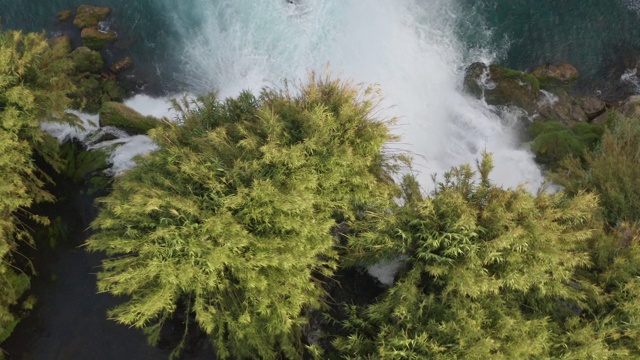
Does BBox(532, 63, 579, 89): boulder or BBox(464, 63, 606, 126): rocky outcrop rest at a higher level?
BBox(532, 63, 579, 89): boulder

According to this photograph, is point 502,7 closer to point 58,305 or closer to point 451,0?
point 451,0

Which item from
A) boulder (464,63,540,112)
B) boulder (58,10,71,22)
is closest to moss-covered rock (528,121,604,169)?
boulder (464,63,540,112)

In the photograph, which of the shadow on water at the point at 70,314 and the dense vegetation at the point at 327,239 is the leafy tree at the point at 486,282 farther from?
the shadow on water at the point at 70,314

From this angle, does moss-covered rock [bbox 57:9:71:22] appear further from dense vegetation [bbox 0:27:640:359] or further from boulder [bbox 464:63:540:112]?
boulder [bbox 464:63:540:112]

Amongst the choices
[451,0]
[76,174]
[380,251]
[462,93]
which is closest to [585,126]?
[462,93]

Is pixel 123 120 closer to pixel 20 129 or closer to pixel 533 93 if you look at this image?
pixel 20 129

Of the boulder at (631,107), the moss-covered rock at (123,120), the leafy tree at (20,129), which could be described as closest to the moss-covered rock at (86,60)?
the moss-covered rock at (123,120)
